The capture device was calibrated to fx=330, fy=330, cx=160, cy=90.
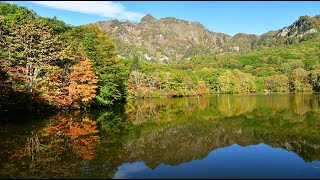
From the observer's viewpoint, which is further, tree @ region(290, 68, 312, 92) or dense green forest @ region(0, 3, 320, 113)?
tree @ region(290, 68, 312, 92)

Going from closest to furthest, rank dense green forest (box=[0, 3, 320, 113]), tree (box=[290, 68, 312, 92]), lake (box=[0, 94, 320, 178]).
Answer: lake (box=[0, 94, 320, 178]), dense green forest (box=[0, 3, 320, 113]), tree (box=[290, 68, 312, 92])

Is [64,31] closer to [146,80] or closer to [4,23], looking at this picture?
[4,23]

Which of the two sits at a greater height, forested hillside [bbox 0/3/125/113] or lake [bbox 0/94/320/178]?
forested hillside [bbox 0/3/125/113]

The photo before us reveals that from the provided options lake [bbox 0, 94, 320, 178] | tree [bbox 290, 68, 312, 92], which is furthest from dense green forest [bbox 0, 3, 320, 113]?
tree [bbox 290, 68, 312, 92]

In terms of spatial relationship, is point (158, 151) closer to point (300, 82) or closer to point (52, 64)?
point (52, 64)

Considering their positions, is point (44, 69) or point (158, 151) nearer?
point (158, 151)

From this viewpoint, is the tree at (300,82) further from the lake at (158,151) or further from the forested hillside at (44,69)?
the lake at (158,151)

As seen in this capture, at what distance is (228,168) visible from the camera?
1662 centimetres

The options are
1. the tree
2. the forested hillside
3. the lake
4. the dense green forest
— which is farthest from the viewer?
the tree

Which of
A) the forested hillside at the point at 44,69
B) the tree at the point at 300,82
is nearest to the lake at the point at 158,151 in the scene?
the forested hillside at the point at 44,69

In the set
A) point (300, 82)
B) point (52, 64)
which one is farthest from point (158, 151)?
point (300, 82)

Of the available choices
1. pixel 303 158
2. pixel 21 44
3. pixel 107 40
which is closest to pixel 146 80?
pixel 107 40

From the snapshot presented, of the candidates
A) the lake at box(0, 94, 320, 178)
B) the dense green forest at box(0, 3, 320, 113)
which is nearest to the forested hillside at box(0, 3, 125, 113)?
the dense green forest at box(0, 3, 320, 113)

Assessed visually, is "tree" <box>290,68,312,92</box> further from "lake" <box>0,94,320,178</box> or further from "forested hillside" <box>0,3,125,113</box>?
"lake" <box>0,94,320,178</box>
